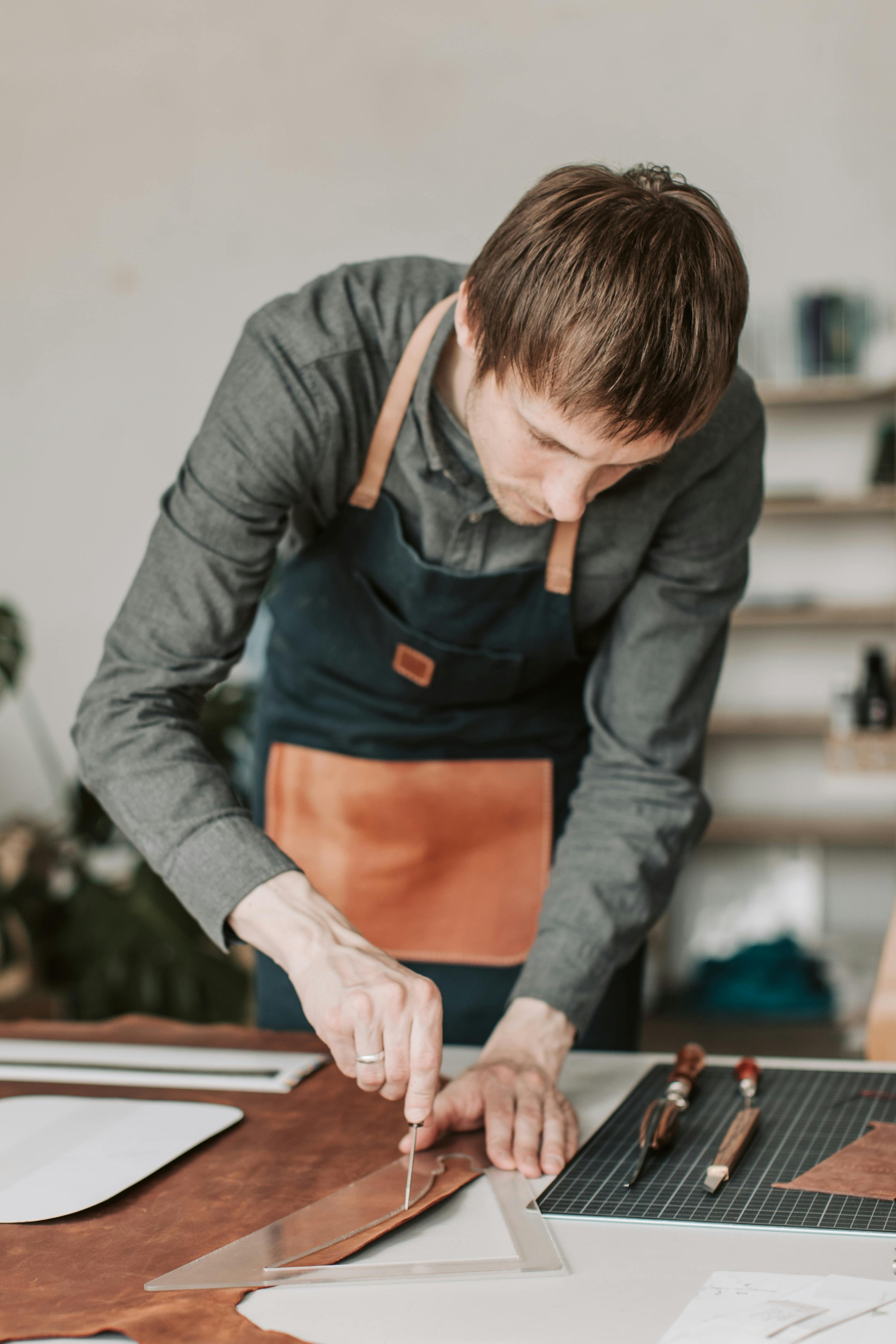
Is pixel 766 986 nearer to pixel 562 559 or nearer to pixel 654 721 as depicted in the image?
pixel 654 721

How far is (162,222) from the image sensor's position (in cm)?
376

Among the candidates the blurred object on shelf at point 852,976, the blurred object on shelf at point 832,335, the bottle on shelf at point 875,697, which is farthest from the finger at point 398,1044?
the blurred object on shelf at point 832,335

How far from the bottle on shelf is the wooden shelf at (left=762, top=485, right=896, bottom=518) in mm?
703

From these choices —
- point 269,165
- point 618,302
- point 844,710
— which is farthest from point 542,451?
point 269,165

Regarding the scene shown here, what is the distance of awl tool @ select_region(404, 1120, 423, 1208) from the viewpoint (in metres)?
0.84

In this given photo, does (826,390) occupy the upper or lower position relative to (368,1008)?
upper

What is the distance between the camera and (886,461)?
3.32 metres

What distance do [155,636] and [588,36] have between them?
120 inches

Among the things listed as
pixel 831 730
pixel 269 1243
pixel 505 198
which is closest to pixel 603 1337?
pixel 269 1243

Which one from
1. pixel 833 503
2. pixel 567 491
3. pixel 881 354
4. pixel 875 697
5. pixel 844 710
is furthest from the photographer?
pixel 833 503

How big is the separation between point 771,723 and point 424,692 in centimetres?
230

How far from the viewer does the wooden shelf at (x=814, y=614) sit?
11.0 feet

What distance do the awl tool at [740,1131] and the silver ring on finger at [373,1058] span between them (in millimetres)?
243

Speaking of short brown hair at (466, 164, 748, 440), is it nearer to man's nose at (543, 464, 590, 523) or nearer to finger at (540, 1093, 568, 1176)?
man's nose at (543, 464, 590, 523)
